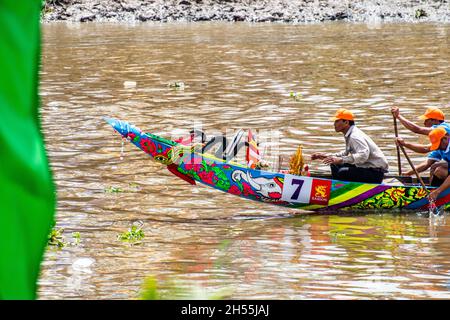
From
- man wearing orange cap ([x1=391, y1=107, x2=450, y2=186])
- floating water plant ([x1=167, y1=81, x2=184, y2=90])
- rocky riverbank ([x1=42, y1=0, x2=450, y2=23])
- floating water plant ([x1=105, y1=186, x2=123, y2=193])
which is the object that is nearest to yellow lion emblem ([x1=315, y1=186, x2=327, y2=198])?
man wearing orange cap ([x1=391, y1=107, x2=450, y2=186])

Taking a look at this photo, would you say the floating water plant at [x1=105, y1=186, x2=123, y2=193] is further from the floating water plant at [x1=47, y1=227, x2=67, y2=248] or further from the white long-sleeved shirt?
the white long-sleeved shirt

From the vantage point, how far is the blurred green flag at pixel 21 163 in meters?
0.85

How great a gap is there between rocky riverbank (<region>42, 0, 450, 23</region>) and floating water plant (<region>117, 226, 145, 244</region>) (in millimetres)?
39258

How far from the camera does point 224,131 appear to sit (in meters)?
19.8

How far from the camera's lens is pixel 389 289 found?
909 cm

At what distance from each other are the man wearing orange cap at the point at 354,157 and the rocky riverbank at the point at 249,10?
37120 millimetres

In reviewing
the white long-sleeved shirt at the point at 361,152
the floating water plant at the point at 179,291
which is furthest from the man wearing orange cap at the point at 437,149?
the floating water plant at the point at 179,291

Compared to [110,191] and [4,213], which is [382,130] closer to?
[110,191]

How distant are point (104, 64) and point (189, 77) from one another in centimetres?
515

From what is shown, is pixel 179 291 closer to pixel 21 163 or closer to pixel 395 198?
pixel 21 163

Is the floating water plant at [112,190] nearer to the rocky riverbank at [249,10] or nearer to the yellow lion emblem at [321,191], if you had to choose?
the yellow lion emblem at [321,191]


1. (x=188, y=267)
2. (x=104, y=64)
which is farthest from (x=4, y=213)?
(x=104, y=64)

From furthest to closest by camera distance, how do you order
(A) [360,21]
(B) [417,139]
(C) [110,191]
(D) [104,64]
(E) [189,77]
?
1. (A) [360,21]
2. (D) [104,64]
3. (E) [189,77]
4. (B) [417,139]
5. (C) [110,191]

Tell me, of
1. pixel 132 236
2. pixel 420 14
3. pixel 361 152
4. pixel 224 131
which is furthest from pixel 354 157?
pixel 420 14
